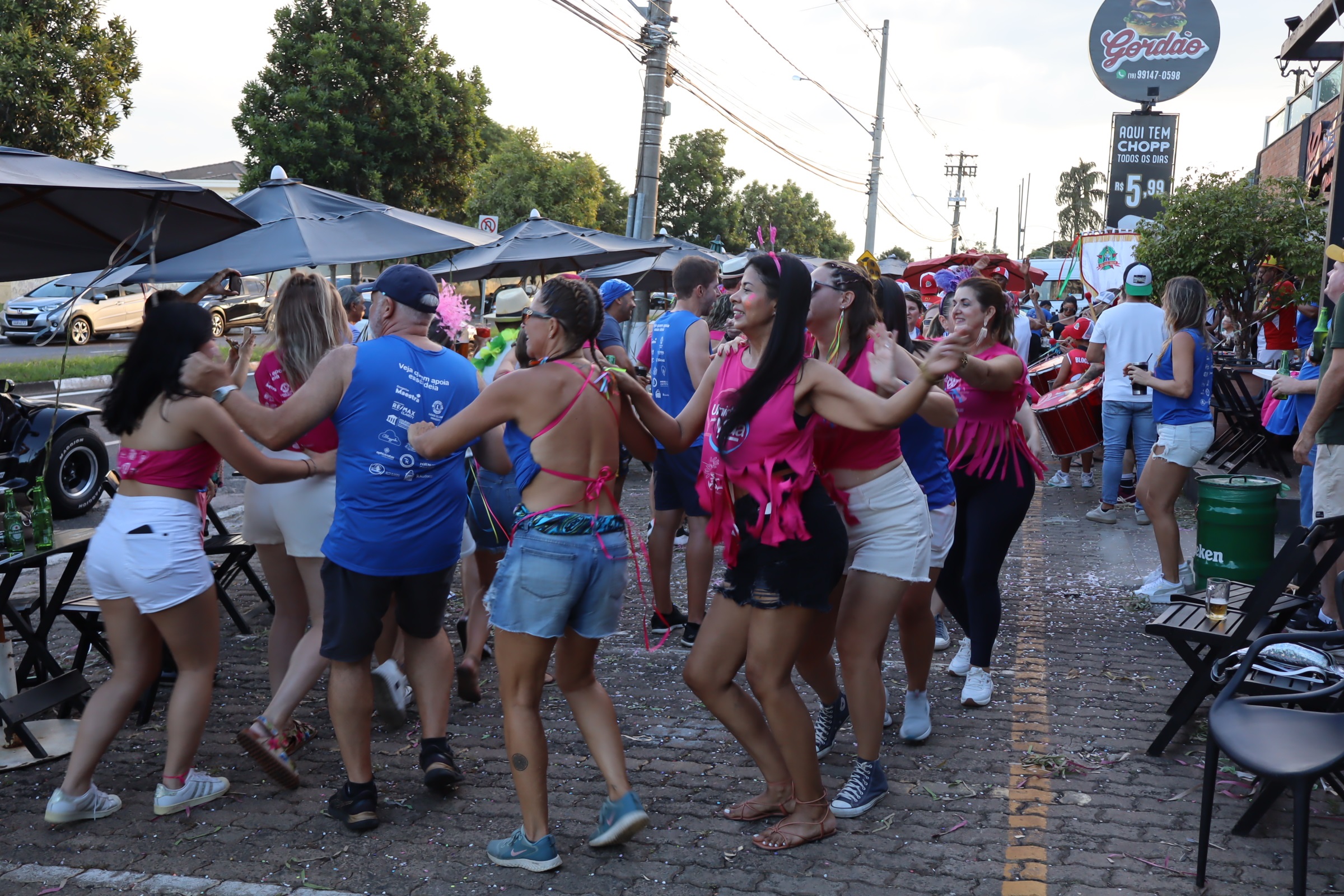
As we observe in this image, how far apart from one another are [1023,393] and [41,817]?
427 cm

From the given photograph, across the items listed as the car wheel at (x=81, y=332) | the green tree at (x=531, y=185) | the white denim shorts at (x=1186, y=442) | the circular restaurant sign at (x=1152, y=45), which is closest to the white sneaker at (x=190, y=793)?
the white denim shorts at (x=1186, y=442)

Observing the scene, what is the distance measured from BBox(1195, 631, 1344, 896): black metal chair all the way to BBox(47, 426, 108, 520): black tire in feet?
28.1

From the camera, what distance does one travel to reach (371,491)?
3736mm

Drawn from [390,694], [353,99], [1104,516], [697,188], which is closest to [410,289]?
[390,694]

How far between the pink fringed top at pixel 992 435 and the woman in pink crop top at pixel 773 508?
1.54 m

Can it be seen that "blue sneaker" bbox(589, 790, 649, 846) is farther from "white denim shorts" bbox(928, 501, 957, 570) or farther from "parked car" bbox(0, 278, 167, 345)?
"parked car" bbox(0, 278, 167, 345)

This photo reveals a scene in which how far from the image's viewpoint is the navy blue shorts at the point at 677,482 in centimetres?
588

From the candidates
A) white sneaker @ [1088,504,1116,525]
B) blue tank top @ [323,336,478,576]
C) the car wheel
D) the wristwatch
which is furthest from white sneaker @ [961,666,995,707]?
the car wheel

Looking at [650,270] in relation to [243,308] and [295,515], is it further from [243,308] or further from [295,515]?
[243,308]

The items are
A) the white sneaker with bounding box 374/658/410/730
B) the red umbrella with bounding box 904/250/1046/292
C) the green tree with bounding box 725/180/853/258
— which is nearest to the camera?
the white sneaker with bounding box 374/658/410/730

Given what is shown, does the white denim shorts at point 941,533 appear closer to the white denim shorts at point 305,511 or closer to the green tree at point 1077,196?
the white denim shorts at point 305,511

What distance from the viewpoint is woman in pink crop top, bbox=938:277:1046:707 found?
4734 mm

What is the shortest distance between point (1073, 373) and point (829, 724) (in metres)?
7.37

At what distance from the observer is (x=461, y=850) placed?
354 centimetres
